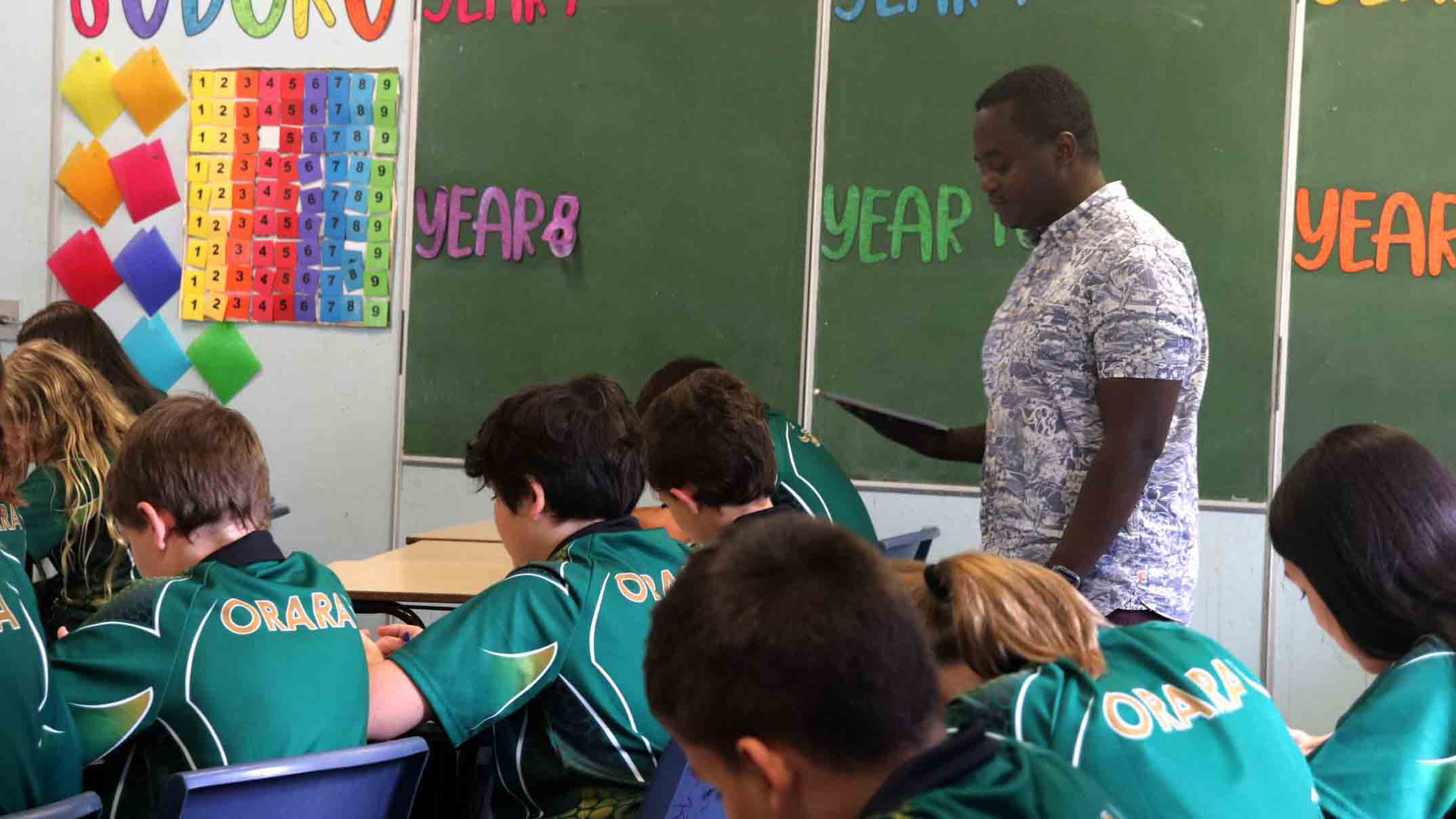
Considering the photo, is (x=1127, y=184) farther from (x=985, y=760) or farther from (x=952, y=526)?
(x=985, y=760)

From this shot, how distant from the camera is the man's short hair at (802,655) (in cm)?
87

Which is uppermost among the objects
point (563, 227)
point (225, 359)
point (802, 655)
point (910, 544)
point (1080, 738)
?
point (563, 227)

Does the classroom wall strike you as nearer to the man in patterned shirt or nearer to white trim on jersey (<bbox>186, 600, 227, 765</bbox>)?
the man in patterned shirt

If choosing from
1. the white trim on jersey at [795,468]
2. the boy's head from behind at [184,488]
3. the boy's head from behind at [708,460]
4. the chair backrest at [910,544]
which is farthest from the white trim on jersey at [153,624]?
the chair backrest at [910,544]

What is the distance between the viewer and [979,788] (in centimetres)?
84

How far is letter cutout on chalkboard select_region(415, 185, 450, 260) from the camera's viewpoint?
4.56 meters

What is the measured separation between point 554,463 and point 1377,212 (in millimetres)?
3000

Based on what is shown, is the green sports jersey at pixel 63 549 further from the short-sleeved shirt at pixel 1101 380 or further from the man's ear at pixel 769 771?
the man's ear at pixel 769 771

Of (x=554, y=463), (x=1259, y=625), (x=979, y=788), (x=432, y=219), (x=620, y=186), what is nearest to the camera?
(x=979, y=788)

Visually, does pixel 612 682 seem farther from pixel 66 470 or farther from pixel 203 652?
pixel 66 470

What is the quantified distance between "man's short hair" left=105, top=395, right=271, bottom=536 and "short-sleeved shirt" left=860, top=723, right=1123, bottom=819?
3.86 feet

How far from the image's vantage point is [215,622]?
158cm

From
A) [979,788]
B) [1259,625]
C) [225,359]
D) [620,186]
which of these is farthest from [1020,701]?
[225,359]

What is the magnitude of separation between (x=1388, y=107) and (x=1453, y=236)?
0.40 m
